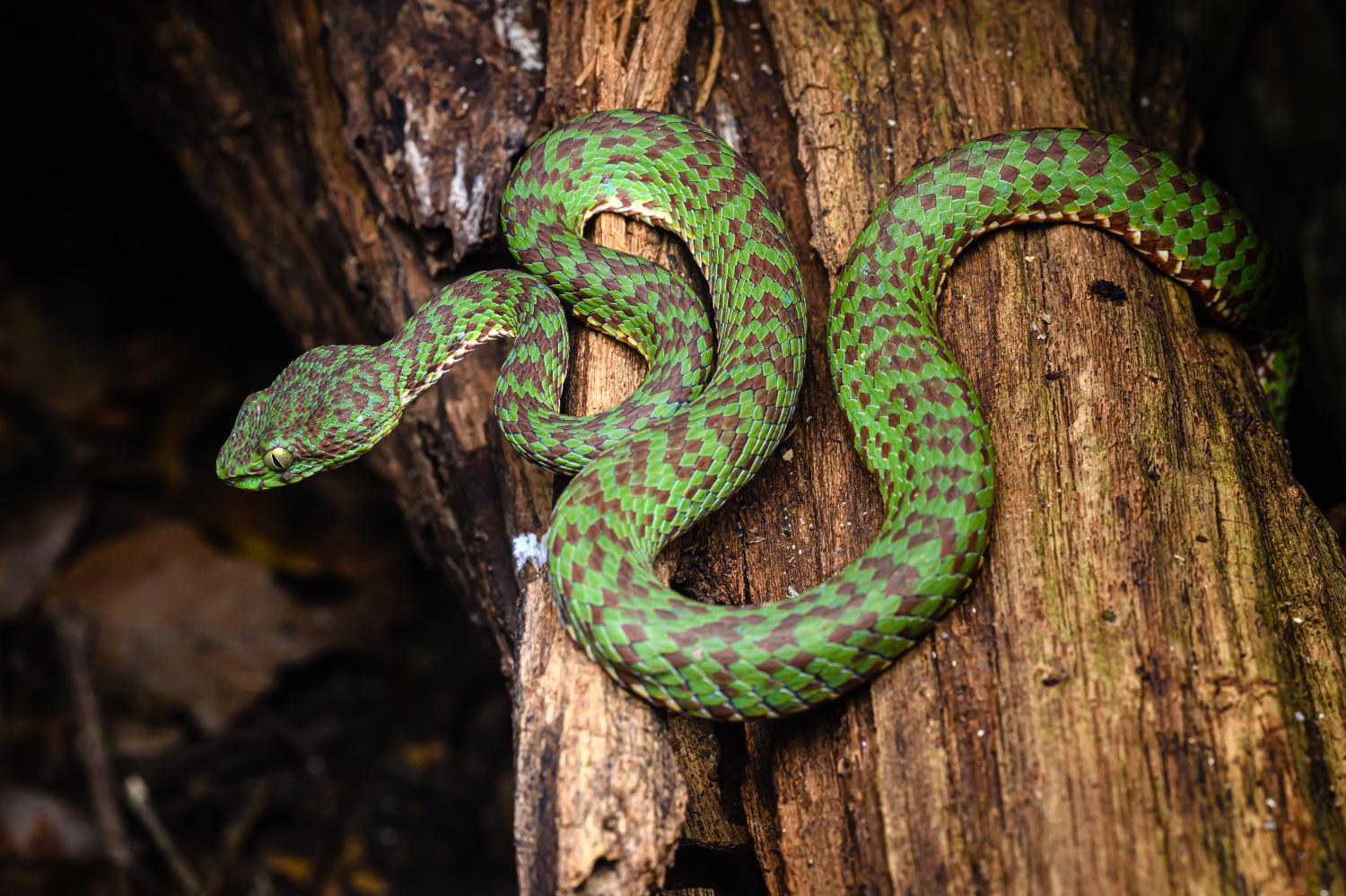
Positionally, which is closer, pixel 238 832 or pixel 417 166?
pixel 417 166

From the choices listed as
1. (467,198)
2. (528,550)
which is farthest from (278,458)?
(467,198)

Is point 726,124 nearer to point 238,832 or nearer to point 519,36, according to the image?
point 519,36

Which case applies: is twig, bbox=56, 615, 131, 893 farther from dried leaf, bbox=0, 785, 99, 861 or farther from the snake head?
the snake head

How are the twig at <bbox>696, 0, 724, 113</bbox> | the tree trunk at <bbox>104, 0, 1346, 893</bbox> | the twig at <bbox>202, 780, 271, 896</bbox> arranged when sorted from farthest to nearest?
the twig at <bbox>202, 780, 271, 896</bbox>, the twig at <bbox>696, 0, 724, 113</bbox>, the tree trunk at <bbox>104, 0, 1346, 893</bbox>

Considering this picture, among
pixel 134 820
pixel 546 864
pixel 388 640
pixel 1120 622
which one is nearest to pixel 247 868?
pixel 134 820

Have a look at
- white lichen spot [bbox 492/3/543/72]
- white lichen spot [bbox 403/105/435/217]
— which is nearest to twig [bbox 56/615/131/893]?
white lichen spot [bbox 403/105/435/217]

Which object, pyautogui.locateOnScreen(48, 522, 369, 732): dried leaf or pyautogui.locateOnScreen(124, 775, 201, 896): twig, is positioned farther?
pyautogui.locateOnScreen(48, 522, 369, 732): dried leaf
